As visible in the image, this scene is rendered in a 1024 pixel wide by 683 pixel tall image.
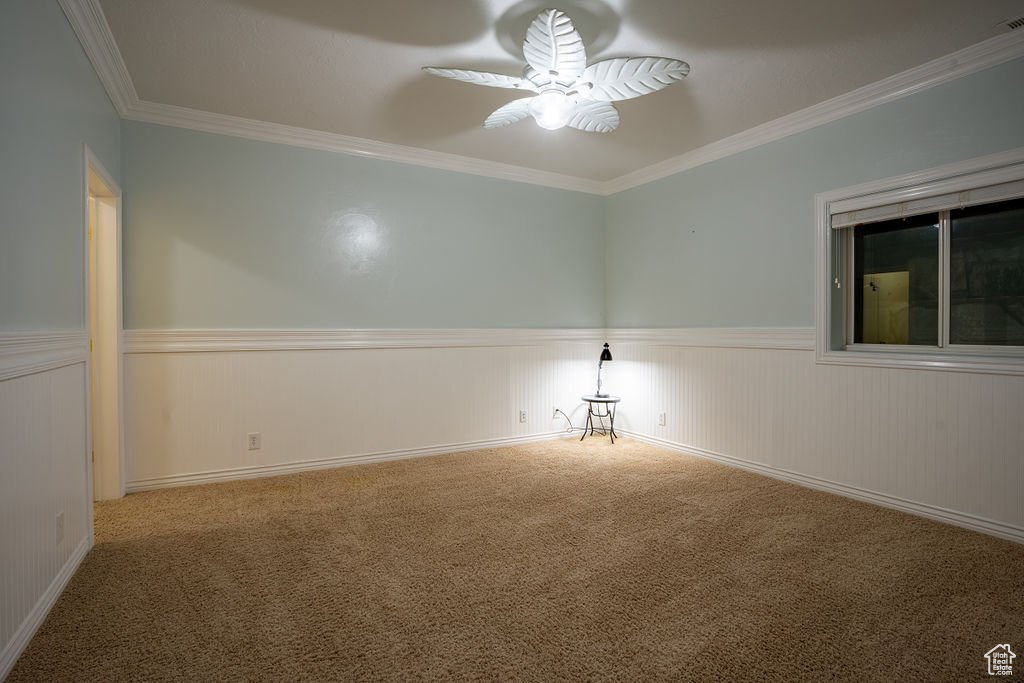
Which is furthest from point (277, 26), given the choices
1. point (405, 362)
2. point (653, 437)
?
→ point (653, 437)

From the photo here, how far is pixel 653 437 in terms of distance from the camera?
4848 mm

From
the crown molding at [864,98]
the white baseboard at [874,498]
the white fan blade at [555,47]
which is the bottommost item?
the white baseboard at [874,498]

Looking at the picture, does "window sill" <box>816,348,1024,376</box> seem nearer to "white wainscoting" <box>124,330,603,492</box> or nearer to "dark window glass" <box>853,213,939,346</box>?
"dark window glass" <box>853,213,939,346</box>

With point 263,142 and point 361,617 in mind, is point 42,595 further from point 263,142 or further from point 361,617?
point 263,142

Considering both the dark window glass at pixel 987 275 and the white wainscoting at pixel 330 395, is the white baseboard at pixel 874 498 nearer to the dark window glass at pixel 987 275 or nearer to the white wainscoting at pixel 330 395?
the dark window glass at pixel 987 275

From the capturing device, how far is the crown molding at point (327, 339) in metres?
3.52

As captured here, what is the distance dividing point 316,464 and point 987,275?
4563 millimetres

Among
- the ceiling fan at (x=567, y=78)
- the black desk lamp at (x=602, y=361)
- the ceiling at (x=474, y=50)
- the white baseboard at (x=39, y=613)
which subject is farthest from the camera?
the black desk lamp at (x=602, y=361)

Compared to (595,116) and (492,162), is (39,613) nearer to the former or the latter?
(595,116)

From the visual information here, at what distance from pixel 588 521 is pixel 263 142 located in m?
3.50

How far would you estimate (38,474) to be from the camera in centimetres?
195

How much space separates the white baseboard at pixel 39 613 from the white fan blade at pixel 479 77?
2.71 meters

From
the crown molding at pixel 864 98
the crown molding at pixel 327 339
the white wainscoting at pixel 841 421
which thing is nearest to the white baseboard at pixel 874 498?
the white wainscoting at pixel 841 421

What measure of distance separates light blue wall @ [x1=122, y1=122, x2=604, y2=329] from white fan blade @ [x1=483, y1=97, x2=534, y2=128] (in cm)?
151
